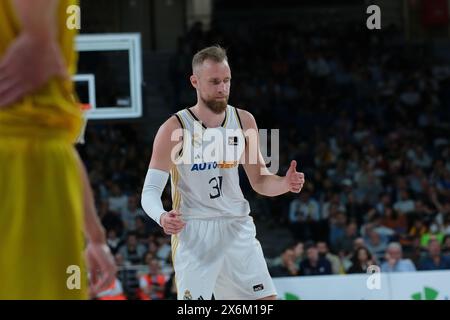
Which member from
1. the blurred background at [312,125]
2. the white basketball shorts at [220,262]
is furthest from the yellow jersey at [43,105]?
the blurred background at [312,125]

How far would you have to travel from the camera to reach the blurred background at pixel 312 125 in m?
13.3

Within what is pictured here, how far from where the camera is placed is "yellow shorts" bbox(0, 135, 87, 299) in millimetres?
2938

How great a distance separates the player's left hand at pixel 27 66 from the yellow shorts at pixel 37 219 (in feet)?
0.48

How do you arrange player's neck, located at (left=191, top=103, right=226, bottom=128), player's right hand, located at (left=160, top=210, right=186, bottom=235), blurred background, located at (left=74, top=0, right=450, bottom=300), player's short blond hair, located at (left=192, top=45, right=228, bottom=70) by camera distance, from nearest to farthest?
1. player's right hand, located at (left=160, top=210, right=186, bottom=235)
2. player's short blond hair, located at (left=192, top=45, right=228, bottom=70)
3. player's neck, located at (left=191, top=103, right=226, bottom=128)
4. blurred background, located at (left=74, top=0, right=450, bottom=300)

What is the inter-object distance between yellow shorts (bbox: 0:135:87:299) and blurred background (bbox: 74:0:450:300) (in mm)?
9199

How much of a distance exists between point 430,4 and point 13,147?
20.6 m

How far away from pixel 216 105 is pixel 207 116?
12 centimetres

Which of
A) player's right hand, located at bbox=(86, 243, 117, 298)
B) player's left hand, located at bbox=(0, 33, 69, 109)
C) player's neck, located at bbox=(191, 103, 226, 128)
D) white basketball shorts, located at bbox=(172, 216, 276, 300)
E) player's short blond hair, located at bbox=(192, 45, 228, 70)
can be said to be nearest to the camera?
player's left hand, located at bbox=(0, 33, 69, 109)

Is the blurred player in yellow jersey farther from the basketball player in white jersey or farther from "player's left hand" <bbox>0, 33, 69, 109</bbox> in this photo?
the basketball player in white jersey

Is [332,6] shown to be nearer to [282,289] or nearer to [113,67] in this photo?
[113,67]

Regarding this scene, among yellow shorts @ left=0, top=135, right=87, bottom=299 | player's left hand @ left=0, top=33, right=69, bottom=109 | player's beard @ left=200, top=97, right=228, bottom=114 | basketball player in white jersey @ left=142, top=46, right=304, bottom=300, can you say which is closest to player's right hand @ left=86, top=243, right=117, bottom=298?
yellow shorts @ left=0, top=135, right=87, bottom=299

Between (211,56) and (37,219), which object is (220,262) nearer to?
(211,56)

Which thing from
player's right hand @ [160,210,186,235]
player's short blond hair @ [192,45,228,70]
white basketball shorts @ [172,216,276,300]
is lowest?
white basketball shorts @ [172,216,276,300]

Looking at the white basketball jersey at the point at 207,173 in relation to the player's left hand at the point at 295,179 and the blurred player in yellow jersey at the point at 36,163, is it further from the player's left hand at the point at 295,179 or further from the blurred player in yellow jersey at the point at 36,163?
the blurred player in yellow jersey at the point at 36,163
